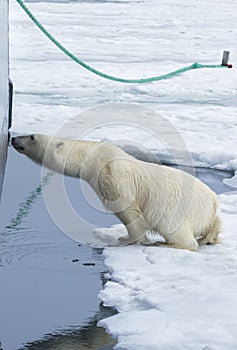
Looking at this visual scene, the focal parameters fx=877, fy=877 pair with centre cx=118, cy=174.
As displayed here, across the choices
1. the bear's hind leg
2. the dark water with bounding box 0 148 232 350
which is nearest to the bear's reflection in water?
the dark water with bounding box 0 148 232 350

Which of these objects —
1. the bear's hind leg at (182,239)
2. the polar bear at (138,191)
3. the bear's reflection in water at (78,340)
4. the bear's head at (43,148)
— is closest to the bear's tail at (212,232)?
the polar bear at (138,191)

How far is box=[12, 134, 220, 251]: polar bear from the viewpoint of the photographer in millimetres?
5043

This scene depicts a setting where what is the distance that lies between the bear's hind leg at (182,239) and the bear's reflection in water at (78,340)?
1215 mm

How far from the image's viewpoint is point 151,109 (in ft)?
32.8

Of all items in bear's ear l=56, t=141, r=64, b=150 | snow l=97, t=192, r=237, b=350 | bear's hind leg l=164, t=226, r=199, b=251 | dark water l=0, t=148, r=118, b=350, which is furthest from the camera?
bear's ear l=56, t=141, r=64, b=150

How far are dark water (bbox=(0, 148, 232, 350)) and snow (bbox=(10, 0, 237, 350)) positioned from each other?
12 centimetres

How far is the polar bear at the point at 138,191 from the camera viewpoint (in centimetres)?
504

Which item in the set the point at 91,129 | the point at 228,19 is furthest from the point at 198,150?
the point at 228,19

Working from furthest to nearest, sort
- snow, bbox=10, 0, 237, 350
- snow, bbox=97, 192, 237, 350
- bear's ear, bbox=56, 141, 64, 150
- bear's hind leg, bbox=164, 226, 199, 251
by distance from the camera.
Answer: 1. bear's ear, bbox=56, 141, 64, 150
2. bear's hind leg, bbox=164, 226, 199, 251
3. snow, bbox=10, 0, 237, 350
4. snow, bbox=97, 192, 237, 350

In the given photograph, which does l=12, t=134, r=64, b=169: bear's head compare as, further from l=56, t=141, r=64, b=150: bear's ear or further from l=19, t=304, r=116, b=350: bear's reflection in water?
l=19, t=304, r=116, b=350: bear's reflection in water

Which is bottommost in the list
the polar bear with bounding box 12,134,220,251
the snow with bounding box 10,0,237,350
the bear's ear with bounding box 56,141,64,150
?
the snow with bounding box 10,0,237,350

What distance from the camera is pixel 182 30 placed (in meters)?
18.8

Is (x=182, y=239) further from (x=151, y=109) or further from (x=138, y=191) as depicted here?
(x=151, y=109)

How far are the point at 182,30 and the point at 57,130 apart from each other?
10900 millimetres
